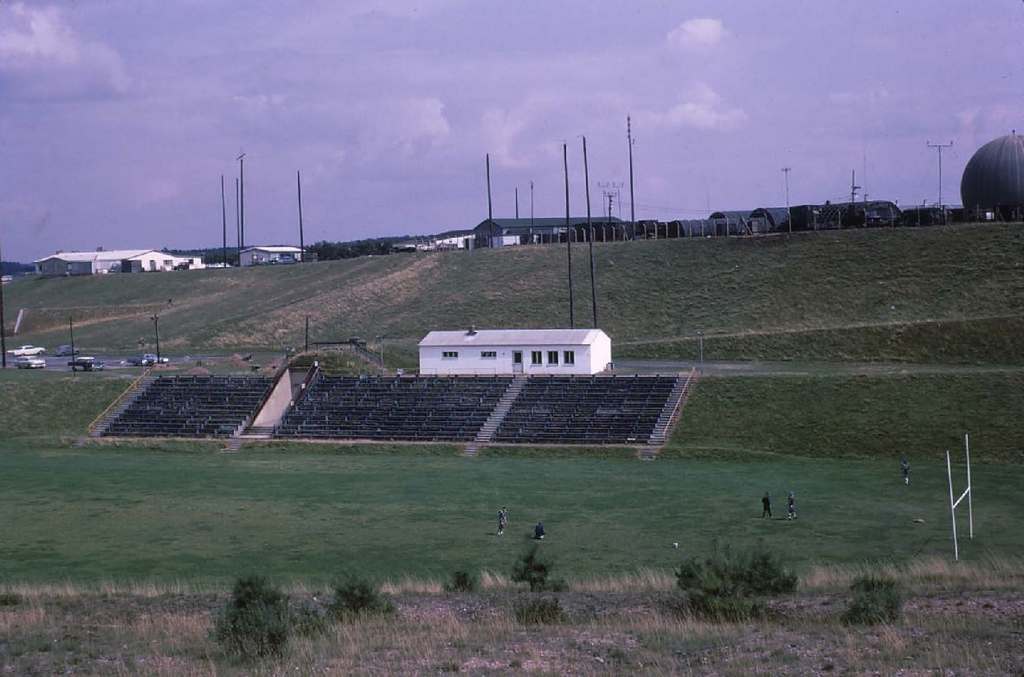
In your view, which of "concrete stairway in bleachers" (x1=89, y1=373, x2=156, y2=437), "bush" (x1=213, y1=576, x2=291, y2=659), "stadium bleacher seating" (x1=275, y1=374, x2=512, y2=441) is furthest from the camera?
"concrete stairway in bleachers" (x1=89, y1=373, x2=156, y2=437)

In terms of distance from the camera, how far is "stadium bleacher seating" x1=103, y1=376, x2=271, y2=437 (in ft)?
170

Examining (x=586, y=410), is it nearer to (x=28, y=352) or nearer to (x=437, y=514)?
(x=437, y=514)

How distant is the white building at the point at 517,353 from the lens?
55.6 m

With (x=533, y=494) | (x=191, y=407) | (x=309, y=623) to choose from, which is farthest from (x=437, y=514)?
(x=191, y=407)

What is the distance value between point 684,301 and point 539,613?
60041 millimetres

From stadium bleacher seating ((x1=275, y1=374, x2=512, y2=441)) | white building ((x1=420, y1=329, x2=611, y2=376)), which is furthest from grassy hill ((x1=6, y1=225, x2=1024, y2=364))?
stadium bleacher seating ((x1=275, y1=374, x2=512, y2=441))

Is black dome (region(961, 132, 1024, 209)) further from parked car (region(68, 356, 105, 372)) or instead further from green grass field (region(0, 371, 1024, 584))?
parked car (region(68, 356, 105, 372))

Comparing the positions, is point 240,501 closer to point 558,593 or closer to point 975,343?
point 558,593

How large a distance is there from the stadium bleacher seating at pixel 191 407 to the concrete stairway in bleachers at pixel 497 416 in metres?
11.5

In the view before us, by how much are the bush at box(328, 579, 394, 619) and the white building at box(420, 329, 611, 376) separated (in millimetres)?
38460

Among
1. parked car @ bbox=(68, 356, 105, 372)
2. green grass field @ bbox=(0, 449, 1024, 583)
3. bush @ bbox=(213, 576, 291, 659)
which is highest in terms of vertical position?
parked car @ bbox=(68, 356, 105, 372)

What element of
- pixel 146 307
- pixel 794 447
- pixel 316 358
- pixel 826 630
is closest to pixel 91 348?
pixel 146 307

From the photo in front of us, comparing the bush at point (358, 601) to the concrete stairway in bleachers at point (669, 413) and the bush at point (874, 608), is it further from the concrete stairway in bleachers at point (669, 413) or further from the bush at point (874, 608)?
the concrete stairway in bleachers at point (669, 413)

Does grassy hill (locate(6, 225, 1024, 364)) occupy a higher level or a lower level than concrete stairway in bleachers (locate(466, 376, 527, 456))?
higher
